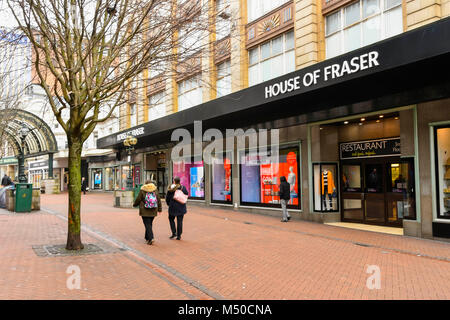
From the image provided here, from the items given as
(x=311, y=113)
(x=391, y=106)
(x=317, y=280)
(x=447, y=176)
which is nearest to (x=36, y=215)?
(x=311, y=113)

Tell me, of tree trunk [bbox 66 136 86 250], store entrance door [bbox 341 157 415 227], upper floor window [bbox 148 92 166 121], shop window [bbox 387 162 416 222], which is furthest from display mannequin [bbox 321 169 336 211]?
upper floor window [bbox 148 92 166 121]

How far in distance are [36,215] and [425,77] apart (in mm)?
13876

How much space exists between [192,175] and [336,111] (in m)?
11.2

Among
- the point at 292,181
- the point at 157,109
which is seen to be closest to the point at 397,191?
the point at 292,181

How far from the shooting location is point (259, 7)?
15953 millimetres

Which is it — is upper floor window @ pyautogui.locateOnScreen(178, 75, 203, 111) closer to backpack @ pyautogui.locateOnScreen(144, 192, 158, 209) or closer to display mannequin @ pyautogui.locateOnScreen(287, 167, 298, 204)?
display mannequin @ pyautogui.locateOnScreen(287, 167, 298, 204)

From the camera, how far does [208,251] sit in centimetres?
816

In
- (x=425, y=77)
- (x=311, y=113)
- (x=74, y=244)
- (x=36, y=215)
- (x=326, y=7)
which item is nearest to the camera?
(x=74, y=244)

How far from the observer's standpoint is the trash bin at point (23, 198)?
15.0 metres

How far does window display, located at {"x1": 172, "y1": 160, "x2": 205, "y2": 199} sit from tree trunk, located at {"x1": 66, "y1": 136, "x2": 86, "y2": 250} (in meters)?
11.8

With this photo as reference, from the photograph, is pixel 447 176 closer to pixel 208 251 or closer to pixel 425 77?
pixel 425 77

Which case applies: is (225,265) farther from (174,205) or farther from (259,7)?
(259,7)

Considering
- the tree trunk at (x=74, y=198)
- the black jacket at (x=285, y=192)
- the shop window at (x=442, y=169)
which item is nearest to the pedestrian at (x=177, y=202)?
the tree trunk at (x=74, y=198)

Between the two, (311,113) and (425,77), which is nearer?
(425,77)
